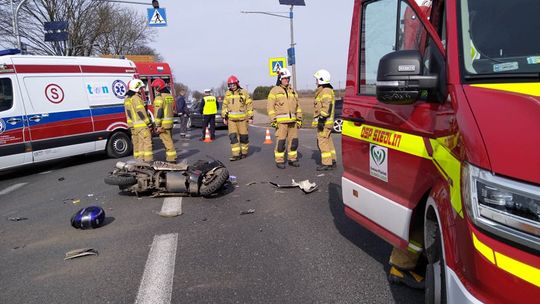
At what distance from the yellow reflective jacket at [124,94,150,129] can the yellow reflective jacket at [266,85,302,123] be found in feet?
8.01

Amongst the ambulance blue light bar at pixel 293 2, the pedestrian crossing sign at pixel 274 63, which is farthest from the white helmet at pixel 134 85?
the pedestrian crossing sign at pixel 274 63

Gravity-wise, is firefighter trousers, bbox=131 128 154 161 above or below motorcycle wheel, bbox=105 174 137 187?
above

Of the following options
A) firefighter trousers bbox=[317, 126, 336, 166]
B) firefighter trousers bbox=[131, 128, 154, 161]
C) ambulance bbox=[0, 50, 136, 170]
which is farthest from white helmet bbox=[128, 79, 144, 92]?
firefighter trousers bbox=[317, 126, 336, 166]

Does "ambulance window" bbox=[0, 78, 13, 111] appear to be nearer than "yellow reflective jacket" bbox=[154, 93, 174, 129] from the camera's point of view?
Yes

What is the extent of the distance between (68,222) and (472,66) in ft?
16.9

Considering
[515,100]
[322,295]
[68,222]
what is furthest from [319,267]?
[68,222]

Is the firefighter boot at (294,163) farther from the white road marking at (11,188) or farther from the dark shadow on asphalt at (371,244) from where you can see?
the white road marking at (11,188)

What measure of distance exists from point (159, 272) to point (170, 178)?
277 centimetres

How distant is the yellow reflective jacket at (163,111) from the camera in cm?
917

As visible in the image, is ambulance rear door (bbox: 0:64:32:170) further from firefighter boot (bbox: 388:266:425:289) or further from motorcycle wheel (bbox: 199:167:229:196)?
firefighter boot (bbox: 388:266:425:289)

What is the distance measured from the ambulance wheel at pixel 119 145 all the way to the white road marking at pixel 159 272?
7325 millimetres

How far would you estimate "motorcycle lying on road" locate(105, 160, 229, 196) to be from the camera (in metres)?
6.35

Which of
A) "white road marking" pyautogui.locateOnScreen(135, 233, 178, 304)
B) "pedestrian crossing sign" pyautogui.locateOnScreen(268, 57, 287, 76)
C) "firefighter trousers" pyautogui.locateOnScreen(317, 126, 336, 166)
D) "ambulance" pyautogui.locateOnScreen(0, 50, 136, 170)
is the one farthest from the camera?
"pedestrian crossing sign" pyautogui.locateOnScreen(268, 57, 287, 76)

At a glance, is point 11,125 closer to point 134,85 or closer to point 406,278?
point 134,85
